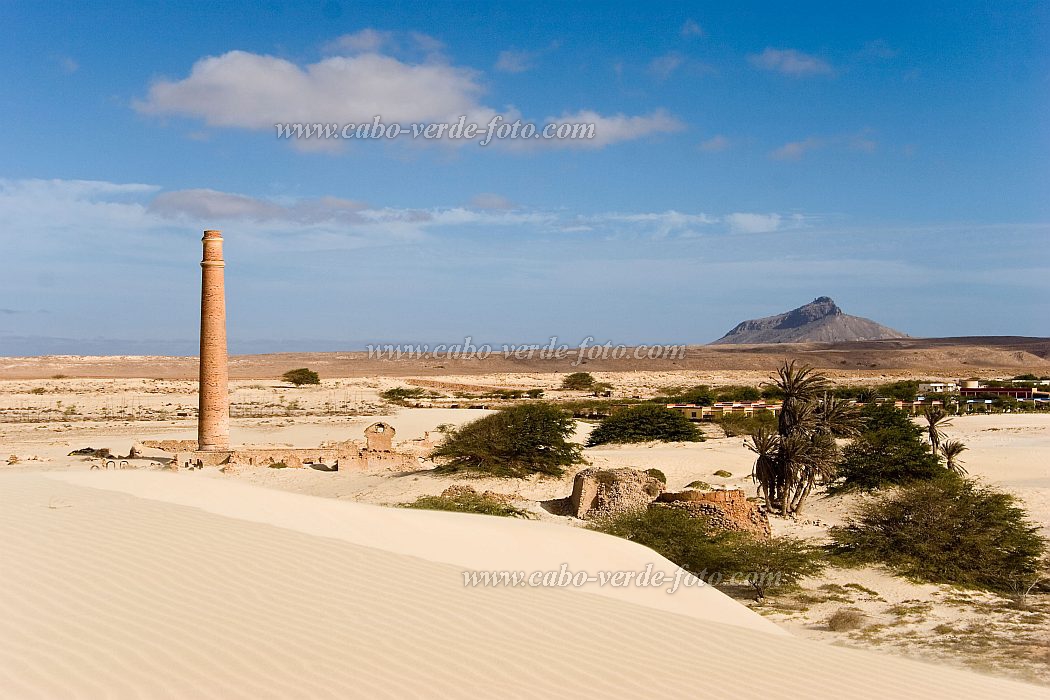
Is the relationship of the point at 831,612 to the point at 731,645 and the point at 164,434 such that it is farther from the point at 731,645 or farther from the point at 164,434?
the point at 164,434

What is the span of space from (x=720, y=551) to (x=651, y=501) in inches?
149

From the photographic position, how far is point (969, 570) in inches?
628

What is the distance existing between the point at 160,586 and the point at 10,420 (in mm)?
40920

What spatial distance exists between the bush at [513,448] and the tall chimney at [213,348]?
650cm

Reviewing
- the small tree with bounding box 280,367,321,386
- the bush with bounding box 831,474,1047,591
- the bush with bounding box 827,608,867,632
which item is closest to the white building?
the bush with bounding box 831,474,1047,591

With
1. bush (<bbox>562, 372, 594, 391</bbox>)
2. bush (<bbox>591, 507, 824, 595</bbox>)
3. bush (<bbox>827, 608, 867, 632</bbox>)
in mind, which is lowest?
bush (<bbox>827, 608, 867, 632</bbox>)

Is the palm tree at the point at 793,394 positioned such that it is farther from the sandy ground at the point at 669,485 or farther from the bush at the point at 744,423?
the bush at the point at 744,423

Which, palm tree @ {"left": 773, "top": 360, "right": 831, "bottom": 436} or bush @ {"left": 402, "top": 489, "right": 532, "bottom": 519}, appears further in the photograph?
palm tree @ {"left": 773, "top": 360, "right": 831, "bottom": 436}

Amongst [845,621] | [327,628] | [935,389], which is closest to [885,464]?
[845,621]

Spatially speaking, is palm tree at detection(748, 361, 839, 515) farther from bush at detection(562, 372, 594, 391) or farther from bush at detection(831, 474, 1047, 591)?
bush at detection(562, 372, 594, 391)

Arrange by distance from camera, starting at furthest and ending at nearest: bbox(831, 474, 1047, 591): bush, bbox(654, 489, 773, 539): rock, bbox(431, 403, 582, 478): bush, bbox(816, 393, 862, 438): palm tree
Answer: bbox(431, 403, 582, 478): bush
bbox(816, 393, 862, 438): palm tree
bbox(654, 489, 773, 539): rock
bbox(831, 474, 1047, 591): bush

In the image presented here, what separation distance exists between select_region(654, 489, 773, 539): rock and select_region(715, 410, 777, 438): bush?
1757cm

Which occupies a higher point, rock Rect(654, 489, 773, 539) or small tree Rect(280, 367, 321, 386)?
small tree Rect(280, 367, 321, 386)

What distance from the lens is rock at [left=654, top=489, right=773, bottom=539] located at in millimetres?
17250
